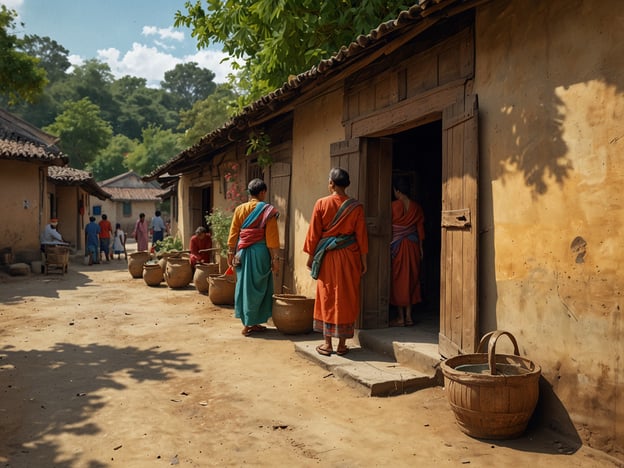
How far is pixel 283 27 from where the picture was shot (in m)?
8.64

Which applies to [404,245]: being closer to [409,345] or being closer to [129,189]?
[409,345]

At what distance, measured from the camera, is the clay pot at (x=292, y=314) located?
6.03m

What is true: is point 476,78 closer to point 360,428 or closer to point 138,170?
point 360,428

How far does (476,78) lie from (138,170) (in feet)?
139

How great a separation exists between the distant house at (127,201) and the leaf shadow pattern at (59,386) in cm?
3272

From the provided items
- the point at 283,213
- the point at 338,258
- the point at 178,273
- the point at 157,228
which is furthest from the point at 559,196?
the point at 157,228

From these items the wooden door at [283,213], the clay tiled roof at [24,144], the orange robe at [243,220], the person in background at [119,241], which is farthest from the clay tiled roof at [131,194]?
the orange robe at [243,220]

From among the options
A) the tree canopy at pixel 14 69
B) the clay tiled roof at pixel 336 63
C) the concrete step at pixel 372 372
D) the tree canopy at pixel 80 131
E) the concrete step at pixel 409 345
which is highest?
the tree canopy at pixel 80 131

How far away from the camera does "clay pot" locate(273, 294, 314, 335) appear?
19.8 ft

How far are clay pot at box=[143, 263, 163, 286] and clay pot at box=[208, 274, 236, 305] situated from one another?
314 centimetres

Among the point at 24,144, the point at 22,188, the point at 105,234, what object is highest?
the point at 24,144

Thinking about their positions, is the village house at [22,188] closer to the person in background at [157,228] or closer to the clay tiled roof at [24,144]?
the clay tiled roof at [24,144]

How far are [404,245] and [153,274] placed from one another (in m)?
6.69

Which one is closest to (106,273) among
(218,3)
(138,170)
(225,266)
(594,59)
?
(225,266)
